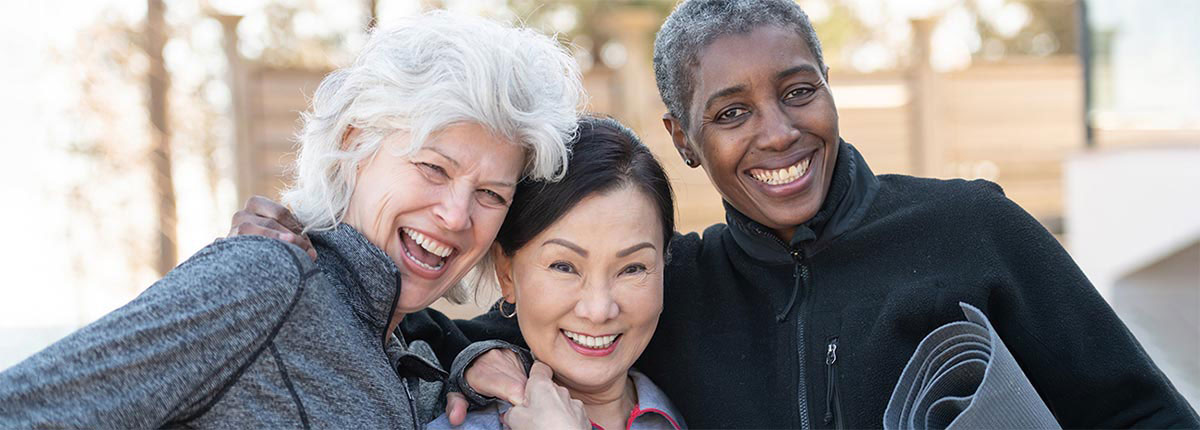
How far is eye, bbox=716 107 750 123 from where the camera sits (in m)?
2.27

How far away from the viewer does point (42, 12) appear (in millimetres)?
8539

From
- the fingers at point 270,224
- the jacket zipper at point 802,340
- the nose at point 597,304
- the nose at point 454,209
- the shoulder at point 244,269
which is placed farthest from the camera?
the jacket zipper at point 802,340

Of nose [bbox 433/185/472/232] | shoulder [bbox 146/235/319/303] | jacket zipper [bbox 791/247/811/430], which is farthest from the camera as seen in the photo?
jacket zipper [bbox 791/247/811/430]

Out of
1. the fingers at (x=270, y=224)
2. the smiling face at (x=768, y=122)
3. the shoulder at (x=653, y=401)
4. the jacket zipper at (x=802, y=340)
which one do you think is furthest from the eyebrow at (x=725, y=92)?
the fingers at (x=270, y=224)

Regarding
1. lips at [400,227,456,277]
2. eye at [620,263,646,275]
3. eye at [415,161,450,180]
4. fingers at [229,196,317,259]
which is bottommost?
eye at [620,263,646,275]

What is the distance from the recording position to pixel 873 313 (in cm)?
218

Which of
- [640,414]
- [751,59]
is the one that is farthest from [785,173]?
[640,414]

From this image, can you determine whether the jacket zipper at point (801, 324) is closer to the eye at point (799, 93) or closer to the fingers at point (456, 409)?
the eye at point (799, 93)

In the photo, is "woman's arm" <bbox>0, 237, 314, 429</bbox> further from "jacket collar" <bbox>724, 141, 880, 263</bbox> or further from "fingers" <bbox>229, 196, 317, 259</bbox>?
"jacket collar" <bbox>724, 141, 880, 263</bbox>

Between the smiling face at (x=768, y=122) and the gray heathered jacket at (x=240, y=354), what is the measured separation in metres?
0.74

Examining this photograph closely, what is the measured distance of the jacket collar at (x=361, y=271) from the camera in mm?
1935

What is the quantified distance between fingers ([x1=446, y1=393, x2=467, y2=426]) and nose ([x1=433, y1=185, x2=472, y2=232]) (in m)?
0.35

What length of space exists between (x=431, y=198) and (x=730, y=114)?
2.15 feet

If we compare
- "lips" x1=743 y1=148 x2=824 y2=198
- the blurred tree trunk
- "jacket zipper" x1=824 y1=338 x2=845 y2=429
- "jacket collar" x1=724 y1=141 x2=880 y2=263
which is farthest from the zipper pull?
the blurred tree trunk
